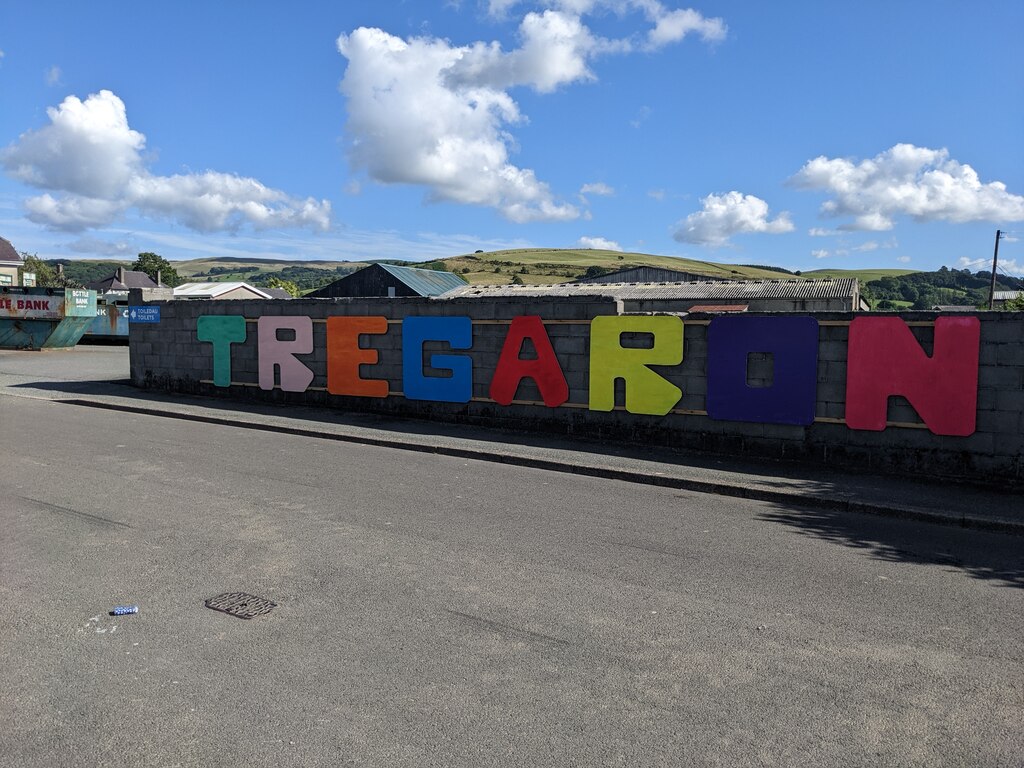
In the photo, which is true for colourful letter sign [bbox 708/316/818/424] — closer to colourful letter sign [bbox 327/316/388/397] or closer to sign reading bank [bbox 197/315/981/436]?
sign reading bank [bbox 197/315/981/436]

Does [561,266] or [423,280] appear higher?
[561,266]

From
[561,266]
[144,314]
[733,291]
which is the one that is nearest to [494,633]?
[144,314]

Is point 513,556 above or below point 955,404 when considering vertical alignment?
below

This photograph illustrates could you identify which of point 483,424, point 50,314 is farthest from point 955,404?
point 50,314

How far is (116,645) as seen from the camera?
4684mm

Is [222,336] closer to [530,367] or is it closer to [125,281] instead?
[530,367]

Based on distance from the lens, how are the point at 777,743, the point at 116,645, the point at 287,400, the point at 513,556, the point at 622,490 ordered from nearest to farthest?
the point at 777,743 → the point at 116,645 → the point at 513,556 → the point at 622,490 → the point at 287,400

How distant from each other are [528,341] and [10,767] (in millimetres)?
10667

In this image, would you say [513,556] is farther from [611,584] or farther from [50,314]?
[50,314]

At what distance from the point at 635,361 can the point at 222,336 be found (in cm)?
1016

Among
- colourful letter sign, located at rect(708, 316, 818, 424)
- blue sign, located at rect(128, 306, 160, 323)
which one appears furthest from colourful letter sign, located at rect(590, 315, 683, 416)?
blue sign, located at rect(128, 306, 160, 323)

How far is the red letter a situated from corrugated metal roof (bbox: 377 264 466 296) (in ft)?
130

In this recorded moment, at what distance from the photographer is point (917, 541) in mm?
→ 7516

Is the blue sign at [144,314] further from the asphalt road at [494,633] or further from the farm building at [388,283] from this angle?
the farm building at [388,283]
